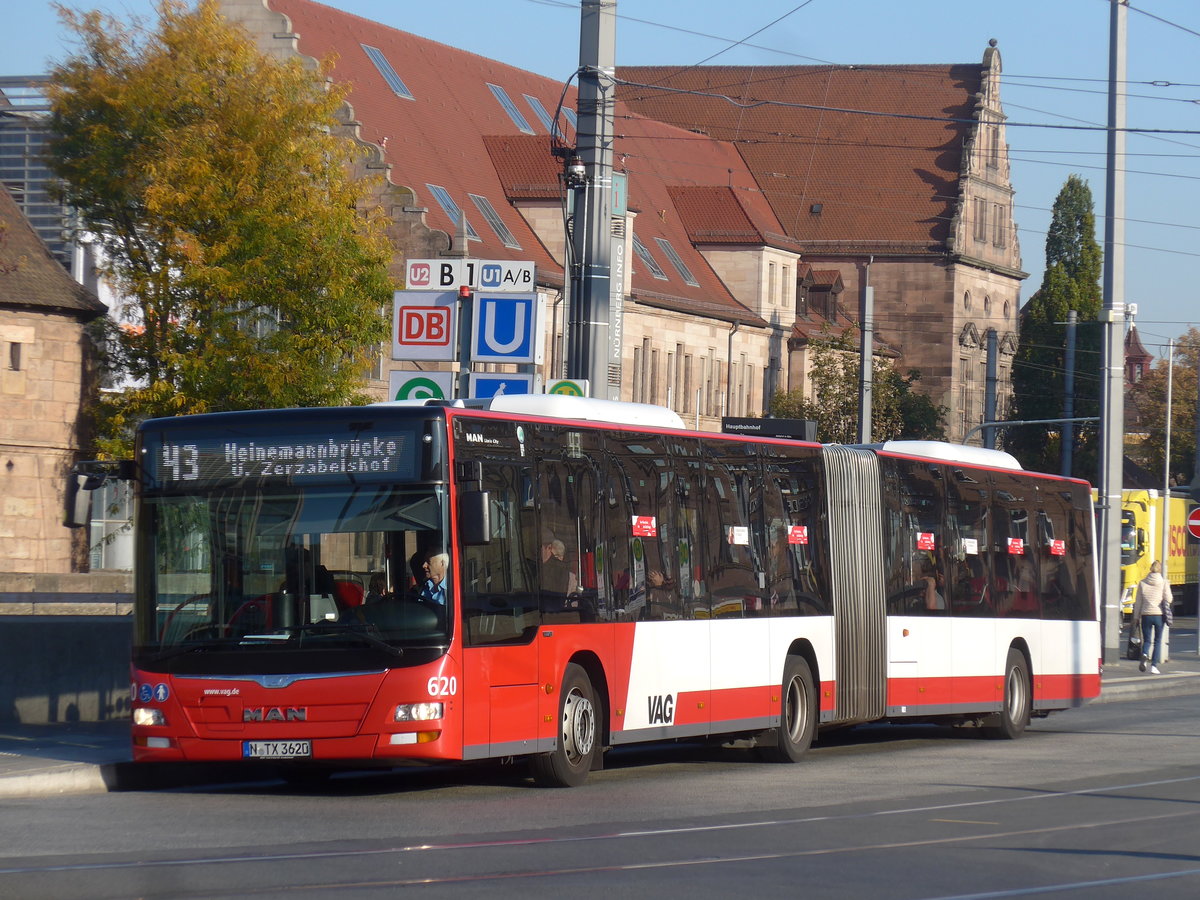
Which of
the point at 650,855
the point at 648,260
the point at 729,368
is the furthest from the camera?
the point at 729,368

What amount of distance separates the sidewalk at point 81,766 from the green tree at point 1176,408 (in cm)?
8403

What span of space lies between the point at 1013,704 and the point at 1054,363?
7232 cm

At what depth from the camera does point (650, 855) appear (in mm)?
11086

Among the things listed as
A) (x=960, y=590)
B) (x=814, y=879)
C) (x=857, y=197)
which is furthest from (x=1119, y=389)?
(x=857, y=197)

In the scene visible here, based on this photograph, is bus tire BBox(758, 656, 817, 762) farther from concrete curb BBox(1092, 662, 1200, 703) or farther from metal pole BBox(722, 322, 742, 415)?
metal pole BBox(722, 322, 742, 415)

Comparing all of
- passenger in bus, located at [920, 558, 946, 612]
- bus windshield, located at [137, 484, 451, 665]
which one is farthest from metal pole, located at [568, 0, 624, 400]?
bus windshield, located at [137, 484, 451, 665]

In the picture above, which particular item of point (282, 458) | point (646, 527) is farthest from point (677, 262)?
point (282, 458)

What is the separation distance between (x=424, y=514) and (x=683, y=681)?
3521 millimetres

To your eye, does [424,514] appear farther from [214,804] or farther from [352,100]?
[352,100]

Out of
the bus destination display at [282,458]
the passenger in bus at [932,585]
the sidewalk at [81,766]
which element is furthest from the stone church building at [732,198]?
the bus destination display at [282,458]

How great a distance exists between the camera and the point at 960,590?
21641 mm

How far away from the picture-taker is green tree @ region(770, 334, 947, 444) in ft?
228

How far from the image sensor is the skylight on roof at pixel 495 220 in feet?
210

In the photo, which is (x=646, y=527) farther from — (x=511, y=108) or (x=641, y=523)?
(x=511, y=108)
